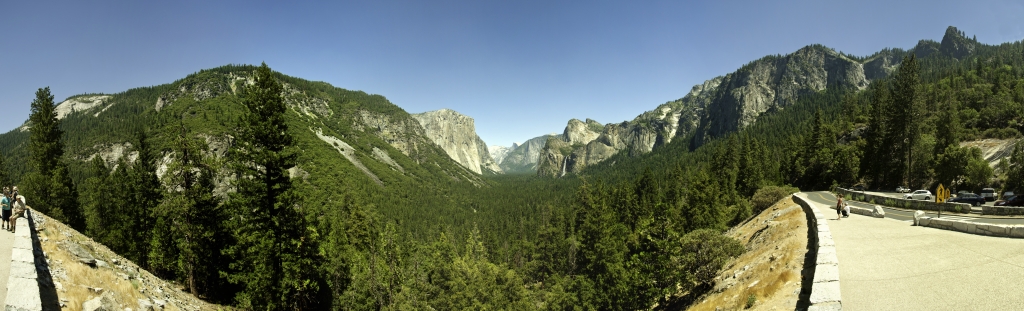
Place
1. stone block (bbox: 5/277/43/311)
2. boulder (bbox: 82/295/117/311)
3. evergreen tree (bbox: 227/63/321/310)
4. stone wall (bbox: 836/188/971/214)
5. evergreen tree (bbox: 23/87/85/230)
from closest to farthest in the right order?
stone block (bbox: 5/277/43/311), boulder (bbox: 82/295/117/311), evergreen tree (bbox: 227/63/321/310), stone wall (bbox: 836/188/971/214), evergreen tree (bbox: 23/87/85/230)

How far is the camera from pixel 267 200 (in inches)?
719

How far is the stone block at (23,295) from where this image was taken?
675 cm

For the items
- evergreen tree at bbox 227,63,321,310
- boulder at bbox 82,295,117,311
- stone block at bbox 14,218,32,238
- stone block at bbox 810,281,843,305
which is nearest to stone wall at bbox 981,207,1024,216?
stone block at bbox 810,281,843,305

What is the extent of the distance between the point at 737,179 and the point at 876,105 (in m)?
24.2

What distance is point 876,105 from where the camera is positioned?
64875mm

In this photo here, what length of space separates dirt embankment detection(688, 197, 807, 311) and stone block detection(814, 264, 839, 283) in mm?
2173

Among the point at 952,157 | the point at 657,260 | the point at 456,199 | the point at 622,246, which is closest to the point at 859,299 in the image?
the point at 657,260

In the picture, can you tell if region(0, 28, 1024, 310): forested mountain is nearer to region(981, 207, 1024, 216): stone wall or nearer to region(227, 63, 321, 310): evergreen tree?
region(227, 63, 321, 310): evergreen tree

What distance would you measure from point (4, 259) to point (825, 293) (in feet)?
68.5

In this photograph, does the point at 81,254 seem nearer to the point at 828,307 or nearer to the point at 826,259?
the point at 828,307

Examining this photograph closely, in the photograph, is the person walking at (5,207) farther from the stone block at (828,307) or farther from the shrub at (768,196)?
the shrub at (768,196)

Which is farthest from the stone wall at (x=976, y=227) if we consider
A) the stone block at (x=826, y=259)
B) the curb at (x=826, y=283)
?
the stone block at (x=826, y=259)

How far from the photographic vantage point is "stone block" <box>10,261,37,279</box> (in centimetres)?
788

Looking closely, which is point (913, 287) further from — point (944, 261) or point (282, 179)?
point (282, 179)
